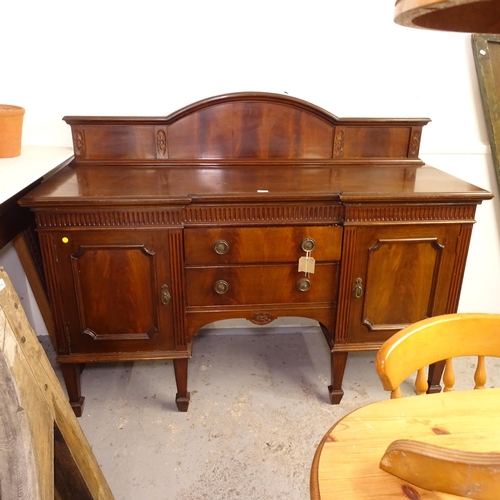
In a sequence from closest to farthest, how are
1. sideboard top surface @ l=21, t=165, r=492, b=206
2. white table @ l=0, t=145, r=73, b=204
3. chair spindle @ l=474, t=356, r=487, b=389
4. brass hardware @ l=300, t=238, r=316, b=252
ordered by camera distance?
chair spindle @ l=474, t=356, r=487, b=389 → white table @ l=0, t=145, r=73, b=204 → sideboard top surface @ l=21, t=165, r=492, b=206 → brass hardware @ l=300, t=238, r=316, b=252

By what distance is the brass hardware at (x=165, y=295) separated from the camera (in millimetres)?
1559

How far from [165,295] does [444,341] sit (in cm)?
93

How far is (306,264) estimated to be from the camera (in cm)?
156

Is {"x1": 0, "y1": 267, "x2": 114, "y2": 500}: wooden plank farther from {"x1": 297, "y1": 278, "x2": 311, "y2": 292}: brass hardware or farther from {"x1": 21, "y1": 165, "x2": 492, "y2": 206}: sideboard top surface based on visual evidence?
{"x1": 297, "y1": 278, "x2": 311, "y2": 292}: brass hardware

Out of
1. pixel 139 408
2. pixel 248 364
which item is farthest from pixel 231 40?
pixel 139 408

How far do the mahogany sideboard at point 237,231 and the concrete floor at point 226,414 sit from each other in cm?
12

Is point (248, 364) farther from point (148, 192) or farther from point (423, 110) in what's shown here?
point (423, 110)

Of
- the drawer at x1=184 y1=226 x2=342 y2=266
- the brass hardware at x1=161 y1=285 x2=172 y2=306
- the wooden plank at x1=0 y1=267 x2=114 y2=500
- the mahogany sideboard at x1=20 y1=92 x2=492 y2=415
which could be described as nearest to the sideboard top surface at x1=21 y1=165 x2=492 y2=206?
the mahogany sideboard at x1=20 y1=92 x2=492 y2=415

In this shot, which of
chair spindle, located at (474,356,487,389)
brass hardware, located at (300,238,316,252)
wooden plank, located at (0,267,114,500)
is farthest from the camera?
brass hardware, located at (300,238,316,252)

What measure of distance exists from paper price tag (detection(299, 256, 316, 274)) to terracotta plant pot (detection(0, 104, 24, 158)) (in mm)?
1135

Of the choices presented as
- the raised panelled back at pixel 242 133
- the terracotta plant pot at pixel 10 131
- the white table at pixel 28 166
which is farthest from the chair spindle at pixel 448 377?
the terracotta plant pot at pixel 10 131

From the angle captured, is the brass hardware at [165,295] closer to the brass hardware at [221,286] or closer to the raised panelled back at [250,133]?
the brass hardware at [221,286]

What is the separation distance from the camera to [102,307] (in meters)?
1.58

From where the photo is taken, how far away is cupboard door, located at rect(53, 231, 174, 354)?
149 centimetres
